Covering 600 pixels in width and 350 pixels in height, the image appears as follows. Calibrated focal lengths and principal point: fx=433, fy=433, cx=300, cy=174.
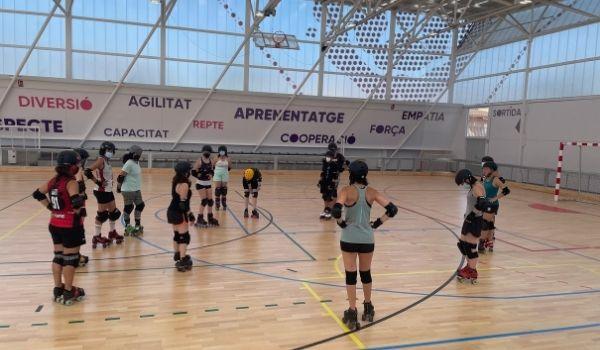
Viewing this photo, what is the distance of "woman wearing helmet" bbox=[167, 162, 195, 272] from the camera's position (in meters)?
5.90

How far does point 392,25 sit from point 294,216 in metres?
14.9

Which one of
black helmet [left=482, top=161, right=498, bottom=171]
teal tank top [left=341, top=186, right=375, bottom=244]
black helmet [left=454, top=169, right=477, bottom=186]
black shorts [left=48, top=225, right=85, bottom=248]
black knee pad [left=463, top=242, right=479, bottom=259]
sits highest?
black helmet [left=482, top=161, right=498, bottom=171]

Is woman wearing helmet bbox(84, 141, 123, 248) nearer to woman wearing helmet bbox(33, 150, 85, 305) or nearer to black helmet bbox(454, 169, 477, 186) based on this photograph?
woman wearing helmet bbox(33, 150, 85, 305)

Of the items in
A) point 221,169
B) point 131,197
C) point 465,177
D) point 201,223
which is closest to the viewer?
point 465,177

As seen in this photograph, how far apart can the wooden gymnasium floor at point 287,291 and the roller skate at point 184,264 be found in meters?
0.12

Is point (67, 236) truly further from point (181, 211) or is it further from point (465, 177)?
point (465, 177)

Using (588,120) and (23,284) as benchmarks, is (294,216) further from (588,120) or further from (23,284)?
(588,120)

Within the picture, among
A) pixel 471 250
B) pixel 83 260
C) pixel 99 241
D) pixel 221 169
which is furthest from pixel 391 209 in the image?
pixel 221 169

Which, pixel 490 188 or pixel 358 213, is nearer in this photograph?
pixel 358 213

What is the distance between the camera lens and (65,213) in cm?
463

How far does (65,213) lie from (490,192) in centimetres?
631

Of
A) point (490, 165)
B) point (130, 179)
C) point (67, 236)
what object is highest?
point (490, 165)

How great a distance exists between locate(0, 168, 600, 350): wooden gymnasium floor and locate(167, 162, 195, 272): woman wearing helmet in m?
0.19

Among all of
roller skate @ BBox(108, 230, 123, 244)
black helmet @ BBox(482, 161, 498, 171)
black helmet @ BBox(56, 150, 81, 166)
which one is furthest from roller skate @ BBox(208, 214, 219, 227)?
black helmet @ BBox(482, 161, 498, 171)
